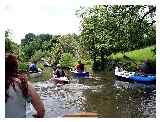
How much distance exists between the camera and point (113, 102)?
2420 millimetres

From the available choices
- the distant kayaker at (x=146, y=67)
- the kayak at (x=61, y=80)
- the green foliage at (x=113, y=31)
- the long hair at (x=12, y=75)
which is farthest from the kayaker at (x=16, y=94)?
the distant kayaker at (x=146, y=67)

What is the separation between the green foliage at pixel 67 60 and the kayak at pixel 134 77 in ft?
0.98

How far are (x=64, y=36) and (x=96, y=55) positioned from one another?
0.24 meters

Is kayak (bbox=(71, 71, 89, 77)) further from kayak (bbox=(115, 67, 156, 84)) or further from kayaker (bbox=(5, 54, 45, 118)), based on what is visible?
kayaker (bbox=(5, 54, 45, 118))

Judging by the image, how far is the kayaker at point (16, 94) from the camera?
1985mm

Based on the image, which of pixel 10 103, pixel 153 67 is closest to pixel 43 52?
pixel 10 103

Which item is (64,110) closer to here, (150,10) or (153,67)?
(153,67)

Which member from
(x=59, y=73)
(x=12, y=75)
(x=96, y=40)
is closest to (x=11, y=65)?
(x=12, y=75)

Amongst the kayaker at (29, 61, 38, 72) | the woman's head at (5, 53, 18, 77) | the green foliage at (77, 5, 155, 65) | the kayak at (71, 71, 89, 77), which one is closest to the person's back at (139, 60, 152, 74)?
the green foliage at (77, 5, 155, 65)

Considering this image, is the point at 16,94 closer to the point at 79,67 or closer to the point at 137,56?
the point at 79,67

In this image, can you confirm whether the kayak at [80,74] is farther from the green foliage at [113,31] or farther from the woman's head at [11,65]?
the woman's head at [11,65]

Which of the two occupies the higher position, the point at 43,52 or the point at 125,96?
the point at 43,52

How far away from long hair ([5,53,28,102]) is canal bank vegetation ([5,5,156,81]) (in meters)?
0.12

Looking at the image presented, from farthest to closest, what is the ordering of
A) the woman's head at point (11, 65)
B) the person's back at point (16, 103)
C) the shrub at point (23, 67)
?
the shrub at point (23, 67) < the woman's head at point (11, 65) < the person's back at point (16, 103)
